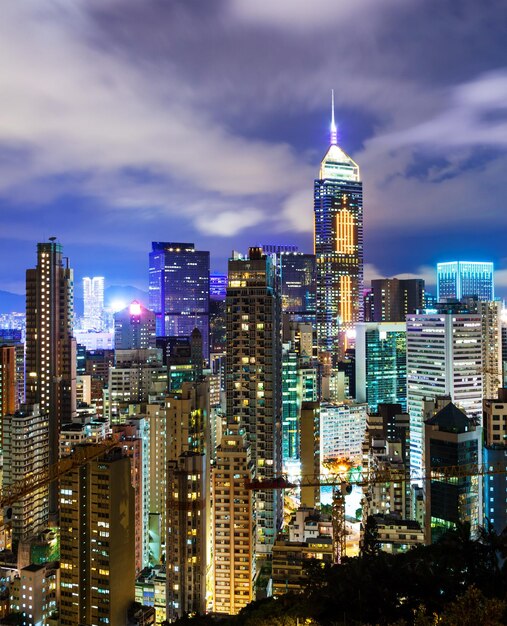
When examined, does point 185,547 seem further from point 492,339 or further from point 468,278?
point 468,278

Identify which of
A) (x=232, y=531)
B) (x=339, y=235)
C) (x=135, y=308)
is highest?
(x=339, y=235)

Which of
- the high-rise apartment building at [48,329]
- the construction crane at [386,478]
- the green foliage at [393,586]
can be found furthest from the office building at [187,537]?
the high-rise apartment building at [48,329]

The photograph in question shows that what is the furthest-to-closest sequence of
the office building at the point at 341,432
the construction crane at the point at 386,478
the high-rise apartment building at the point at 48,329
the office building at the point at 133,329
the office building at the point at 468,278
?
1. the office building at the point at 133,329
2. the office building at the point at 468,278
3. the office building at the point at 341,432
4. the high-rise apartment building at the point at 48,329
5. the construction crane at the point at 386,478

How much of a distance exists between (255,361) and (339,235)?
109 feet

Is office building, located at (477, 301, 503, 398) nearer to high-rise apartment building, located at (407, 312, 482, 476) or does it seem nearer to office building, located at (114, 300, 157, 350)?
high-rise apartment building, located at (407, 312, 482, 476)

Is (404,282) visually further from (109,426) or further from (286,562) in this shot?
(286,562)

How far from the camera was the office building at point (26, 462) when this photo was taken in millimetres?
15797

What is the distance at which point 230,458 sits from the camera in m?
13.2

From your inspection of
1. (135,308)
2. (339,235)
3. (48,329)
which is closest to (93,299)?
(135,308)

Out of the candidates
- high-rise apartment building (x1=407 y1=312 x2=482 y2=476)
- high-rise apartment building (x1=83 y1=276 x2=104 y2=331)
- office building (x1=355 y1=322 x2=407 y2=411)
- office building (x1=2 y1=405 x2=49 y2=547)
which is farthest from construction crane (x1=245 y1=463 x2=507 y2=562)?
high-rise apartment building (x1=83 y1=276 x2=104 y2=331)

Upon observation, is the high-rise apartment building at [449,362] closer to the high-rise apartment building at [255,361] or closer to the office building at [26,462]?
the high-rise apartment building at [255,361]

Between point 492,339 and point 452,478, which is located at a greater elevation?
point 492,339

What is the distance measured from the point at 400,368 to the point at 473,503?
16904 millimetres

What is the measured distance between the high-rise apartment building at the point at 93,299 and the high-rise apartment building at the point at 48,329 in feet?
91.8
